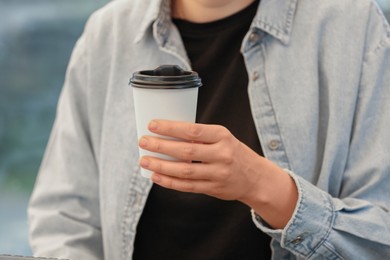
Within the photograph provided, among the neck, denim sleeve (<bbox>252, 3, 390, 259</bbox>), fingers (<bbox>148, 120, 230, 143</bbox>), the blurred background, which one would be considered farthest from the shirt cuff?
the blurred background

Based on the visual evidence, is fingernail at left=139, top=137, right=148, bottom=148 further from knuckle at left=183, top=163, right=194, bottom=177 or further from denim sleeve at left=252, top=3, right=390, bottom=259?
denim sleeve at left=252, top=3, right=390, bottom=259

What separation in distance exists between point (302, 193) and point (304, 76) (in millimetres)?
275

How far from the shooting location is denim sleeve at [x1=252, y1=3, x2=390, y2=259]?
1007 millimetres

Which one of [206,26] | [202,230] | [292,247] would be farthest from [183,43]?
[292,247]

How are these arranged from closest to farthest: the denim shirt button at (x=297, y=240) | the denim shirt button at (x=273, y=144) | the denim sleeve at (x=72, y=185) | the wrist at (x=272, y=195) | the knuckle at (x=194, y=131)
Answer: the knuckle at (x=194, y=131), the wrist at (x=272, y=195), the denim shirt button at (x=297, y=240), the denim shirt button at (x=273, y=144), the denim sleeve at (x=72, y=185)

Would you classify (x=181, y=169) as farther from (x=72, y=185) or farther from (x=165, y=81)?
(x=72, y=185)

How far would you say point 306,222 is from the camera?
1001 mm

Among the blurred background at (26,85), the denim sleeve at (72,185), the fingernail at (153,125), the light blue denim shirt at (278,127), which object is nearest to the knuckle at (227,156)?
the fingernail at (153,125)

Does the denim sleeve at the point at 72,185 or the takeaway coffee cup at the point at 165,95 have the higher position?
the takeaway coffee cup at the point at 165,95

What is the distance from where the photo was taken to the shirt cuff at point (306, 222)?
38.9 inches

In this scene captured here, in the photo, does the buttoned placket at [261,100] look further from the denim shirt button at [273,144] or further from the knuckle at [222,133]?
the knuckle at [222,133]

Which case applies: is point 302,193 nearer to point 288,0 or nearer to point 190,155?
point 190,155

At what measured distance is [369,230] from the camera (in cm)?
104

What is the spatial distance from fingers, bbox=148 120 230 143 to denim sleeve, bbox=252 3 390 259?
0.82ft
